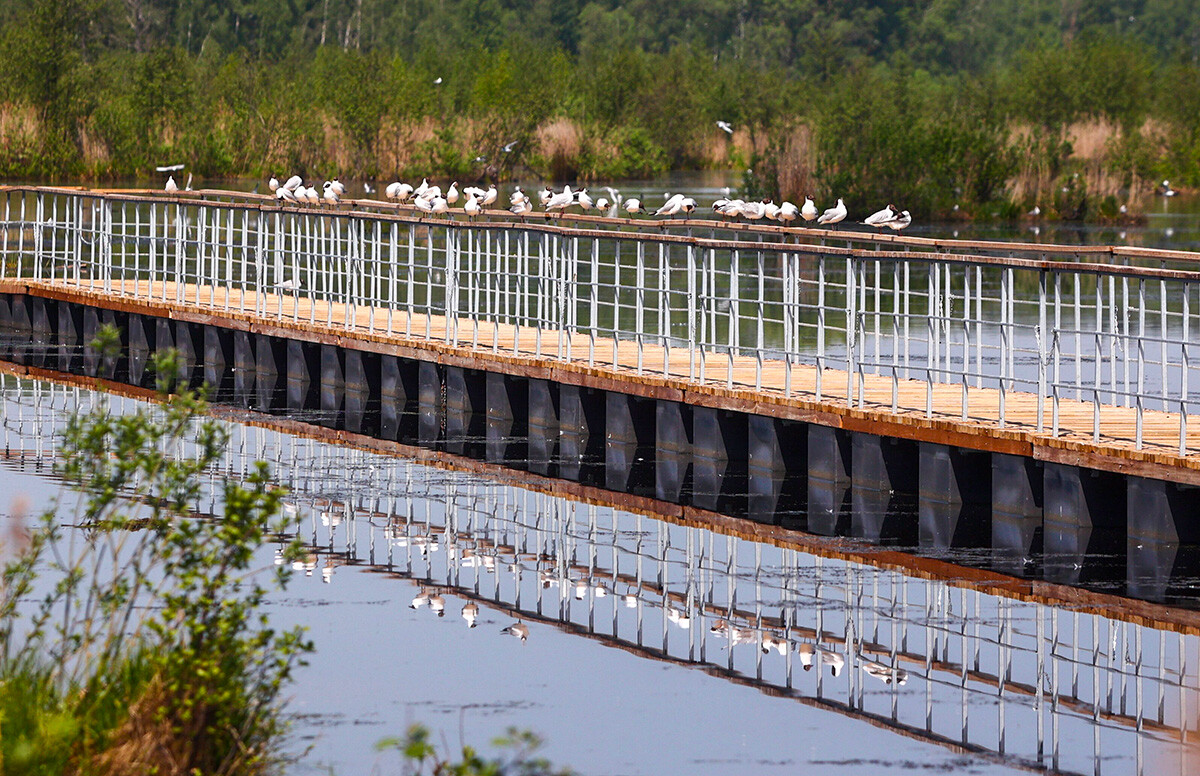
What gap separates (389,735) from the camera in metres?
11.4

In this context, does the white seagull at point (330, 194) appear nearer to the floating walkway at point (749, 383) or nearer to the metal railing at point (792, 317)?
the metal railing at point (792, 317)

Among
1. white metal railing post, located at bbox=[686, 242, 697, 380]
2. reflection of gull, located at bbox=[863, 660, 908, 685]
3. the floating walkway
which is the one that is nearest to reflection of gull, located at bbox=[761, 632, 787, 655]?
reflection of gull, located at bbox=[863, 660, 908, 685]

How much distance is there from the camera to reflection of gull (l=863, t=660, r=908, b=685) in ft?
40.9

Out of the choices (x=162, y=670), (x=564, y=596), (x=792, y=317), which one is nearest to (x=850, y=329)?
(x=792, y=317)

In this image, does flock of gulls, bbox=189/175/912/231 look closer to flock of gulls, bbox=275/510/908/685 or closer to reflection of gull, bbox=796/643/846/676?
flock of gulls, bbox=275/510/908/685

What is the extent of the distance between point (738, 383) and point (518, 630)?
694cm

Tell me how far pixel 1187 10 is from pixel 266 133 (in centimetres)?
7610

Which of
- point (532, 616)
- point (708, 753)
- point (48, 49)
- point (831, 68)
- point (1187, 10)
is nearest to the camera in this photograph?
point (708, 753)

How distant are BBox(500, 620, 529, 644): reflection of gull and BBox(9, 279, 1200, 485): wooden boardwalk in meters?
4.69

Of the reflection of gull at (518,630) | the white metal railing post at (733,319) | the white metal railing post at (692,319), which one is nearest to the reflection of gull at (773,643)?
the reflection of gull at (518,630)

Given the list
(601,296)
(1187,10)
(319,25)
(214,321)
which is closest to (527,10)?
(319,25)

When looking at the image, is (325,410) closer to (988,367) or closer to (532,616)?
(988,367)

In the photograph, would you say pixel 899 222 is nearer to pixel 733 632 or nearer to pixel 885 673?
pixel 733 632

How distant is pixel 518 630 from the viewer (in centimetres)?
1358
